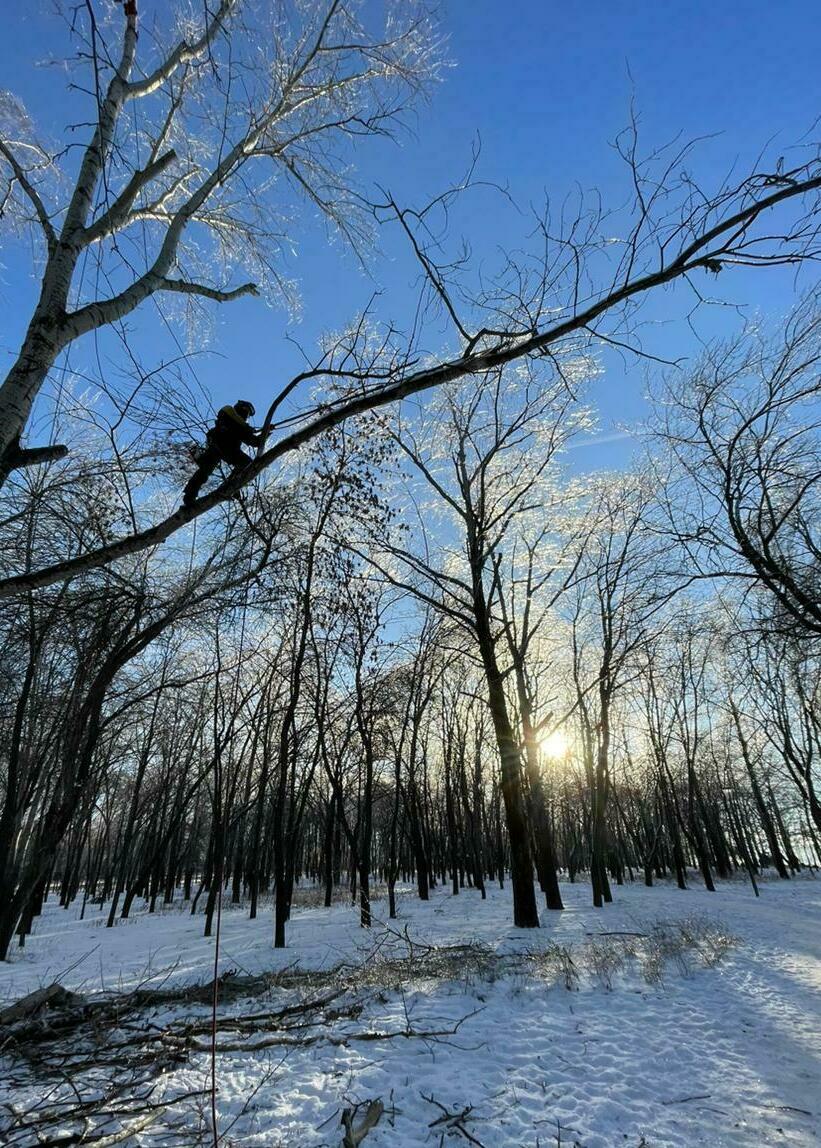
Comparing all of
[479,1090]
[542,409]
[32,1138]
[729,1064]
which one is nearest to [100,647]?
[32,1138]

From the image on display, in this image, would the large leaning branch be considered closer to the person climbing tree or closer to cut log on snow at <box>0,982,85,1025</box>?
the person climbing tree

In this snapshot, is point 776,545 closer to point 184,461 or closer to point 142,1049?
point 184,461

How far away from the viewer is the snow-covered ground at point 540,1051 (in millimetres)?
3303

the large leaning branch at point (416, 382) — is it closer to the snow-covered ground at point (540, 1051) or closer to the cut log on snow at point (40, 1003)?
the snow-covered ground at point (540, 1051)

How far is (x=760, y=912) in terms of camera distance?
51.4 ft

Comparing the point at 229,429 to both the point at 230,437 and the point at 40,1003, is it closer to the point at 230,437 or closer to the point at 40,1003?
the point at 230,437

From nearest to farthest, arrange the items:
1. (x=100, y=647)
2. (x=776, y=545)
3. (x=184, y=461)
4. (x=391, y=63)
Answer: (x=184, y=461), (x=391, y=63), (x=100, y=647), (x=776, y=545)

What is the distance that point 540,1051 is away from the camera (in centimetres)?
439

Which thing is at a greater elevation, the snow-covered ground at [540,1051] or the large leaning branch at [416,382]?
the large leaning branch at [416,382]

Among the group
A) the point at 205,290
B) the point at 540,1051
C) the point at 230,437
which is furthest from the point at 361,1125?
the point at 205,290

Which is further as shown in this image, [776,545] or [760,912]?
[760,912]

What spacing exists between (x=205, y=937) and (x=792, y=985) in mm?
13602

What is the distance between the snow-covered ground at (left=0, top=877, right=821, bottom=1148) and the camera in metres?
3.30

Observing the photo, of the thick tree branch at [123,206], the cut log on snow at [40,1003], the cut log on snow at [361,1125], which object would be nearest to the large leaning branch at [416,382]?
the thick tree branch at [123,206]
